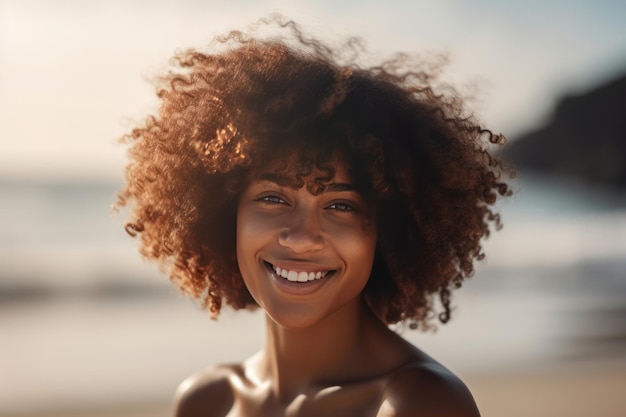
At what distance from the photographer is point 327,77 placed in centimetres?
255

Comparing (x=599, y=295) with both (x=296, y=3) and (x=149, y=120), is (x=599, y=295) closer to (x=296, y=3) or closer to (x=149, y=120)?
(x=296, y=3)

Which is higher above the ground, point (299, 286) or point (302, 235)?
point (302, 235)

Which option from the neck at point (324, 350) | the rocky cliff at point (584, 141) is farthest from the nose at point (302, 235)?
the rocky cliff at point (584, 141)

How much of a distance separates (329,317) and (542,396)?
4.02 m

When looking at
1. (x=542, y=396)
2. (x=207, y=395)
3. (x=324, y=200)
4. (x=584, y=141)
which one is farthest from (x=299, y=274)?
(x=584, y=141)

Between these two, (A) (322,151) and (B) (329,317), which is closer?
(A) (322,151)

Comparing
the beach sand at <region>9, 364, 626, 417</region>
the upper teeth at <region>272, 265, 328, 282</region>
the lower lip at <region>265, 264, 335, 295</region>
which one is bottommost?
the lower lip at <region>265, 264, 335, 295</region>

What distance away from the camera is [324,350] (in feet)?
8.79

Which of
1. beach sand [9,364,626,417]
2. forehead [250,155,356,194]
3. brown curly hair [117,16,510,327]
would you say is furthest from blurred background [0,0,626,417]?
forehead [250,155,356,194]

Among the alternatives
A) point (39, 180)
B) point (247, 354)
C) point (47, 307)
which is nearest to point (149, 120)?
point (247, 354)

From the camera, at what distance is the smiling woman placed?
2.48 meters

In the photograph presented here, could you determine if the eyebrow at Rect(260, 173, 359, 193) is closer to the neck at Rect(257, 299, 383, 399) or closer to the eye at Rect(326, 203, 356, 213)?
the eye at Rect(326, 203, 356, 213)

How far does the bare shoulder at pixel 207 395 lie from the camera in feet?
9.63

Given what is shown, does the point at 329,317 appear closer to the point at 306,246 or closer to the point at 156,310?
the point at 306,246
